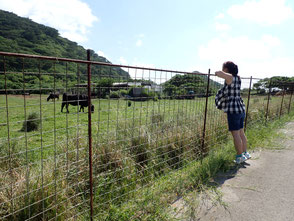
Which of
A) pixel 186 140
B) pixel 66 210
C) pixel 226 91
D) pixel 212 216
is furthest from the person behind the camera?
pixel 186 140

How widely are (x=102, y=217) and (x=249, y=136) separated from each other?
4.47 metres

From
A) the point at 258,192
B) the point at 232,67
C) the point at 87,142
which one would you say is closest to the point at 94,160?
the point at 87,142

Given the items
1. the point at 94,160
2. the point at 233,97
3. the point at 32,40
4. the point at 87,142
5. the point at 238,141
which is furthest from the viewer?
the point at 32,40

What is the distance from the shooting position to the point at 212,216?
2.45 metres

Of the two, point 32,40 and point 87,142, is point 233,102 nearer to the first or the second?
point 87,142

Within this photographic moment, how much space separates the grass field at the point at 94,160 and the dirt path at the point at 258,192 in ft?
2.81

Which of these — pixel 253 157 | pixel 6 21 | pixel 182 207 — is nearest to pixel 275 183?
pixel 253 157

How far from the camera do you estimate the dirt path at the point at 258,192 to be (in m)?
2.49

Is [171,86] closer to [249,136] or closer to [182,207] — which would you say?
[182,207]

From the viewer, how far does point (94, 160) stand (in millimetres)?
3164

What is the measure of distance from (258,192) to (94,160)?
2.47 metres

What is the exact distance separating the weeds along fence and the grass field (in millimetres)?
11

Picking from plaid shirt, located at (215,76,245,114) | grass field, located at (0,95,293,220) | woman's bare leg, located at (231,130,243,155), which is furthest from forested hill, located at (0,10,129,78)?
woman's bare leg, located at (231,130,243,155)

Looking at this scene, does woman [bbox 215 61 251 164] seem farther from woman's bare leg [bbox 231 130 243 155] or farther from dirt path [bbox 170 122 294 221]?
dirt path [bbox 170 122 294 221]
